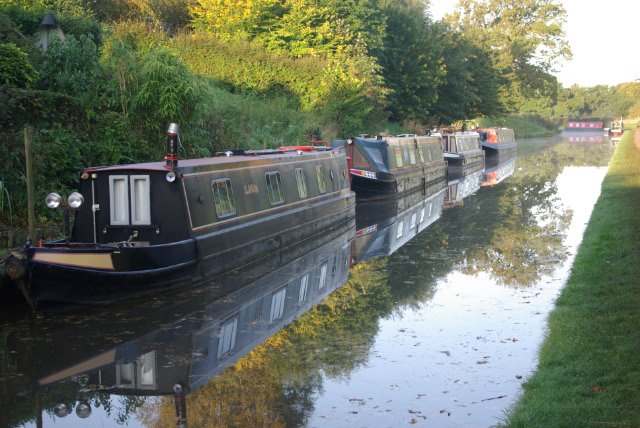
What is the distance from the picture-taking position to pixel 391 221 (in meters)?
18.0

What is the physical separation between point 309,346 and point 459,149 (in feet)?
94.1

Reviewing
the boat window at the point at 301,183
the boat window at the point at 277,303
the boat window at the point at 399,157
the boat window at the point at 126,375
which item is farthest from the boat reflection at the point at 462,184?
the boat window at the point at 126,375

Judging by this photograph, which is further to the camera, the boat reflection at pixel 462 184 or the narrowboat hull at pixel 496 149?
Answer: the narrowboat hull at pixel 496 149

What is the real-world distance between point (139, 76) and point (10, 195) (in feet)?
16.9

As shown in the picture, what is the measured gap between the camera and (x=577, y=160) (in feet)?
136

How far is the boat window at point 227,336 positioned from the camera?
300 inches

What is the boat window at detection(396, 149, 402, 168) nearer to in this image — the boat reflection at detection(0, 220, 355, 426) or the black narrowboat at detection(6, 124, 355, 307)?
the black narrowboat at detection(6, 124, 355, 307)

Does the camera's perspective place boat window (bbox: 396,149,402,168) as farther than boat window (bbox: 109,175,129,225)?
Yes

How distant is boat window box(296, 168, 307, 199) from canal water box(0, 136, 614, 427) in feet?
5.12

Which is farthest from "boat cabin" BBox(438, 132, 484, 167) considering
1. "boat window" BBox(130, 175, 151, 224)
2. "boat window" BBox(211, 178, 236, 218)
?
"boat window" BBox(130, 175, 151, 224)

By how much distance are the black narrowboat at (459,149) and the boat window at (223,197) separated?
22.2 meters

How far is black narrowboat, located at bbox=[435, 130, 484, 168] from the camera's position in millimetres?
33844

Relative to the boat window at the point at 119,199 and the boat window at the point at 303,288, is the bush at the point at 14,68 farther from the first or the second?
the boat window at the point at 303,288

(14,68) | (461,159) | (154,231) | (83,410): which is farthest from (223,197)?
(461,159)
